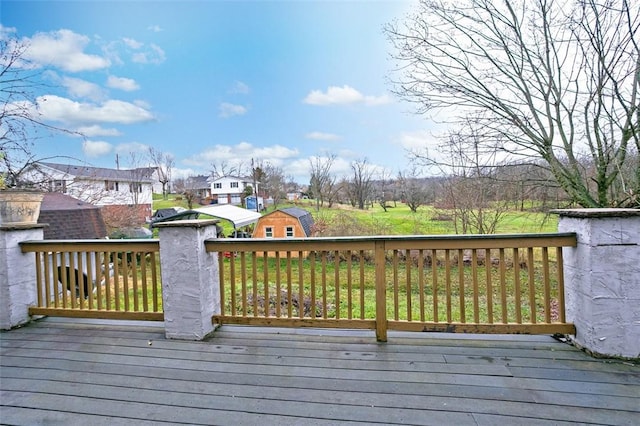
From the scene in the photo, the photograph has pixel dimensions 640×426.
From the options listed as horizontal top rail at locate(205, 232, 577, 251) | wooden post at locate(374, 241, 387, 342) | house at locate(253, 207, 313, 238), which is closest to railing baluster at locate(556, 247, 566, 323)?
horizontal top rail at locate(205, 232, 577, 251)

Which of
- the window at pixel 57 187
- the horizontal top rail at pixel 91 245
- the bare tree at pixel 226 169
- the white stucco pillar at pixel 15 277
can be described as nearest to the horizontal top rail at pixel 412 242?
the horizontal top rail at pixel 91 245

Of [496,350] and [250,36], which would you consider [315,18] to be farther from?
[496,350]

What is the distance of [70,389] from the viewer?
6.60ft

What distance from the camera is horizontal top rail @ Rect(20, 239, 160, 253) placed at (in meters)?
2.90

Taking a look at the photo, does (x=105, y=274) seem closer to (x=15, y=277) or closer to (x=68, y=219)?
(x=15, y=277)

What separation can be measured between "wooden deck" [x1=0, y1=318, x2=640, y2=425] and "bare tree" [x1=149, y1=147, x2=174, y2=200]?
96.7ft

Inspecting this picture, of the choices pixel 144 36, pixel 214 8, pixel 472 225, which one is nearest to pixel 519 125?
pixel 472 225

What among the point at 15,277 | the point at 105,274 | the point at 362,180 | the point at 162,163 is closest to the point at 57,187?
the point at 15,277

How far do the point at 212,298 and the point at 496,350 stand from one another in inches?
90.0

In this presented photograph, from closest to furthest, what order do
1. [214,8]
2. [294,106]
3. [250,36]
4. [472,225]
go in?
[214,8], [250,36], [472,225], [294,106]

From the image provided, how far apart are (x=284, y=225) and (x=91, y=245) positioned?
914 cm

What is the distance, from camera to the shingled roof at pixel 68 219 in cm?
687

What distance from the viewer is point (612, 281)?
2.20 meters

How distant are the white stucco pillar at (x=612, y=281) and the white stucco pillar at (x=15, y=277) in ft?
15.6
